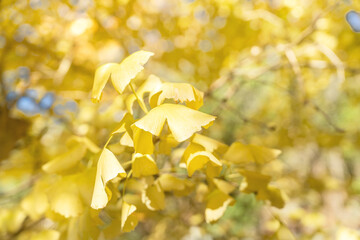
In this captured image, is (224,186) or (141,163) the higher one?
(141,163)

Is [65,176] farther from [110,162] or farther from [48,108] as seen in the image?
[48,108]

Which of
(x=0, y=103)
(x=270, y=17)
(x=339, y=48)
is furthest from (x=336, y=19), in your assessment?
(x=0, y=103)

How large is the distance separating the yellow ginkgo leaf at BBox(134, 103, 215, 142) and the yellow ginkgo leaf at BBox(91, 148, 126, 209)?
58mm

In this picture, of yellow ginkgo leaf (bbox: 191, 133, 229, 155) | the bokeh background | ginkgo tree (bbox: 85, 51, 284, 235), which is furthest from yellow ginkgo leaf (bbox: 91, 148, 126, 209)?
the bokeh background

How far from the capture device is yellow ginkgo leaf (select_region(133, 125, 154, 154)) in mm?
328

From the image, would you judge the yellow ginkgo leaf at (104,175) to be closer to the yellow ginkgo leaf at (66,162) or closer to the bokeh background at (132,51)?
the yellow ginkgo leaf at (66,162)

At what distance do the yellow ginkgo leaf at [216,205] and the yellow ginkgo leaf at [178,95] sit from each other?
172 millimetres

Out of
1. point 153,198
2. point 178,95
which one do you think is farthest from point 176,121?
point 153,198

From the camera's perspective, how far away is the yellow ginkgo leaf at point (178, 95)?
34 cm

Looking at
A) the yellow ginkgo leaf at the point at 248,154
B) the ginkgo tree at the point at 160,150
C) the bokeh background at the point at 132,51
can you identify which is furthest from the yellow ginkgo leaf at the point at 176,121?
the bokeh background at the point at 132,51

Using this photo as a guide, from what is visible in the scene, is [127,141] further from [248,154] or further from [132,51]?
[132,51]

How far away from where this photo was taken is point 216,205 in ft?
1.48

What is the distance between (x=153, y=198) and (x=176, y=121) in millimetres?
153

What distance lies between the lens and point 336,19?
109 centimetres
